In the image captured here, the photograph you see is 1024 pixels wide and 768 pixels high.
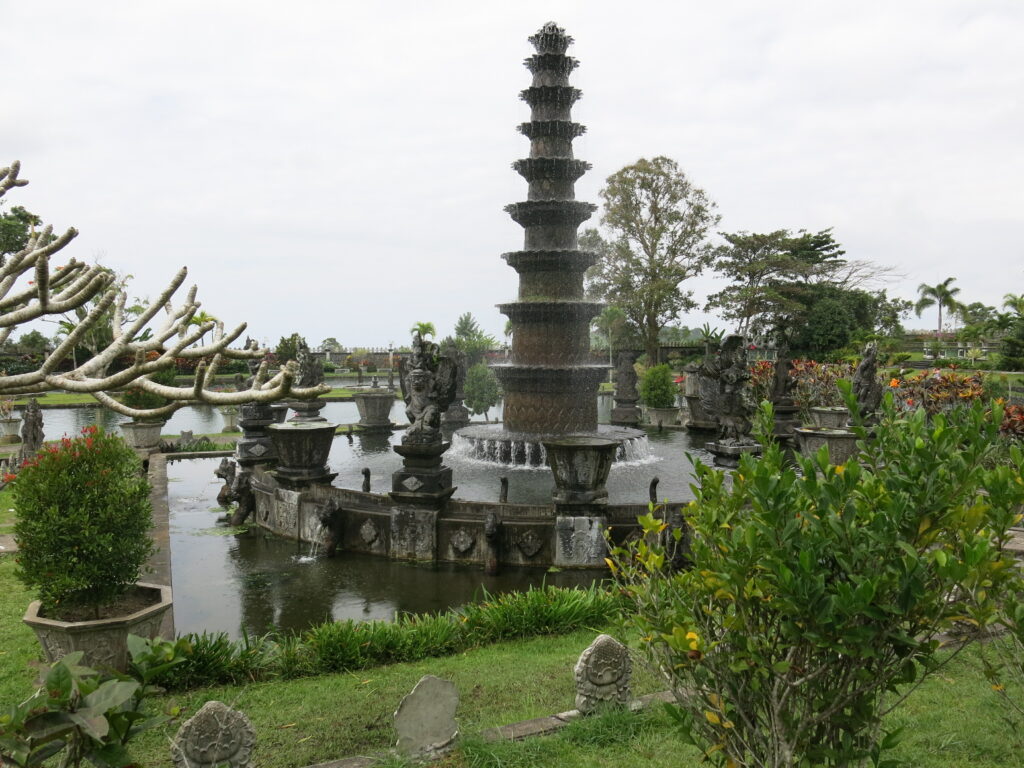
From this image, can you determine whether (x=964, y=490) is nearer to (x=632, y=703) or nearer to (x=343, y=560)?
(x=632, y=703)

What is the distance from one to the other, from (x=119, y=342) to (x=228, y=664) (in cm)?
378

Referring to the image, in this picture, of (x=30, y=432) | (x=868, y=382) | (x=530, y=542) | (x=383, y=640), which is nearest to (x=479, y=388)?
(x=30, y=432)

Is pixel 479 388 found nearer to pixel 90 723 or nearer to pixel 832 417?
pixel 832 417

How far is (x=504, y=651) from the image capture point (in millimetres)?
6637

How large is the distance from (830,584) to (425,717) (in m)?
2.74

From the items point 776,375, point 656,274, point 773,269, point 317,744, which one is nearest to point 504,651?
point 317,744

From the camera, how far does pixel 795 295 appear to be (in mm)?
42656

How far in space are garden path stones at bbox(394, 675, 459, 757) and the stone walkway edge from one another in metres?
0.20

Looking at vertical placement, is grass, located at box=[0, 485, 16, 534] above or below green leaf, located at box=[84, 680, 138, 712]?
below

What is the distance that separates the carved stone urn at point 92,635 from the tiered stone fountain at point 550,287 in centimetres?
1154

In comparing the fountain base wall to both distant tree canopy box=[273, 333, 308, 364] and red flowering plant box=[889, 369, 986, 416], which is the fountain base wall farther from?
distant tree canopy box=[273, 333, 308, 364]

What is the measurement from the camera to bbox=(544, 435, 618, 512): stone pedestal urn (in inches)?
392

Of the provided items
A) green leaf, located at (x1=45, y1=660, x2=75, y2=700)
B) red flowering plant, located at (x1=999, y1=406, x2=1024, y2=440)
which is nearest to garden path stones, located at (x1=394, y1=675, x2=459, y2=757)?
green leaf, located at (x1=45, y1=660, x2=75, y2=700)

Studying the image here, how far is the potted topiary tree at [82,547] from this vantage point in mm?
5539
